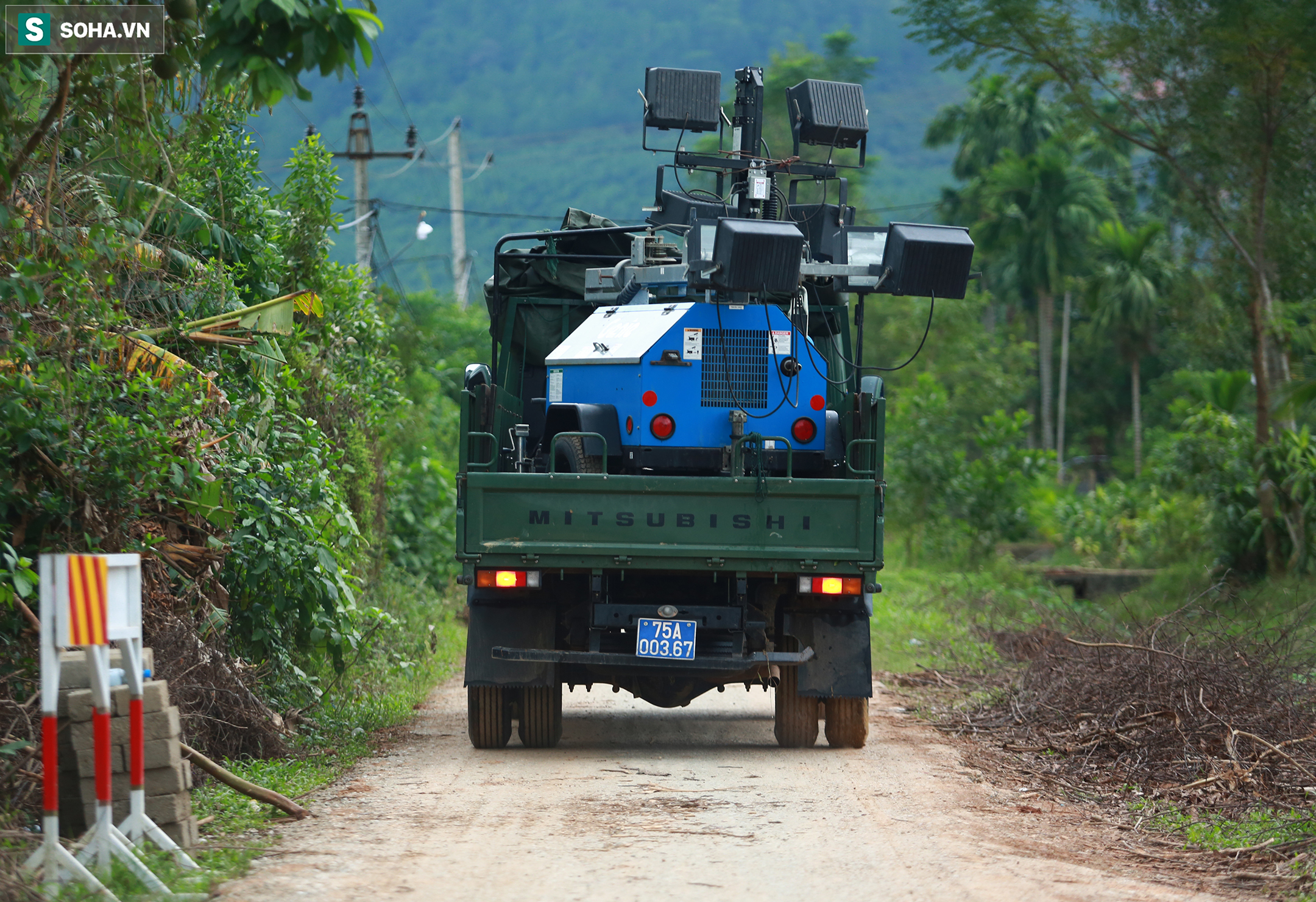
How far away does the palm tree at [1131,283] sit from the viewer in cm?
4825

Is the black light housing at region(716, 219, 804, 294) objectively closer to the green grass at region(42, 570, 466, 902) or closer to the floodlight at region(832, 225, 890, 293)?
the floodlight at region(832, 225, 890, 293)

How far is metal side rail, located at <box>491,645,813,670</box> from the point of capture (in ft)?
30.0

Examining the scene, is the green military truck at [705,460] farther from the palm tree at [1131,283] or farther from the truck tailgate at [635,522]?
the palm tree at [1131,283]

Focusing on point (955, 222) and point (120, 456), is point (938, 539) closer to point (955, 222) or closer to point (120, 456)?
point (120, 456)

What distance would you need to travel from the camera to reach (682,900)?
5730 mm

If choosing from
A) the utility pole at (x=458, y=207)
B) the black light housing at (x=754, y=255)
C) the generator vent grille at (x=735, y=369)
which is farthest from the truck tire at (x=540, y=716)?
the utility pole at (x=458, y=207)

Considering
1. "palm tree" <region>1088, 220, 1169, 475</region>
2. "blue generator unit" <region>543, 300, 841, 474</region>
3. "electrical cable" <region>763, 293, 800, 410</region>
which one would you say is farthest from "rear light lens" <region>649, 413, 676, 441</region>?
"palm tree" <region>1088, 220, 1169, 475</region>

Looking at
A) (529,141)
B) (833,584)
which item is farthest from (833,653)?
(529,141)

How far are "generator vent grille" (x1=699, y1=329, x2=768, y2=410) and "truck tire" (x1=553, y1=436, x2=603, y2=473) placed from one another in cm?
81

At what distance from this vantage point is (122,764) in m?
6.39

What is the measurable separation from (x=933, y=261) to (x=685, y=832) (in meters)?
4.30

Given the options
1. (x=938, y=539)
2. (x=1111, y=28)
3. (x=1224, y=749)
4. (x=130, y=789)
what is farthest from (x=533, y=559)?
(x=938, y=539)

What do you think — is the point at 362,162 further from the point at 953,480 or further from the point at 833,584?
the point at 833,584

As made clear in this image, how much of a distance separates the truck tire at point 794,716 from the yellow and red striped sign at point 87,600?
207 inches
